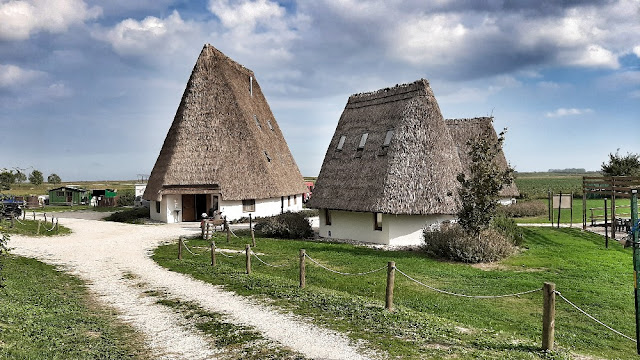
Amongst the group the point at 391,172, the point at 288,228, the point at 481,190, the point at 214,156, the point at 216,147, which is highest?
the point at 216,147

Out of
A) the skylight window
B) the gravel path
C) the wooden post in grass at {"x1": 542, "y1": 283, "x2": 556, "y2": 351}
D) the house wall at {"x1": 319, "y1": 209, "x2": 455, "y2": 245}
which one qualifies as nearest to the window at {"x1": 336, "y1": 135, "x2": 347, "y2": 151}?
the skylight window

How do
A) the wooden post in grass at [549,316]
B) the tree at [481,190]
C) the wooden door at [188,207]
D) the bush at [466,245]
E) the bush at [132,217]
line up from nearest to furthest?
the wooden post in grass at [549,316] → the bush at [466,245] → the tree at [481,190] → the bush at [132,217] → the wooden door at [188,207]

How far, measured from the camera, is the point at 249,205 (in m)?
37.6

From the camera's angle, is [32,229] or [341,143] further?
[32,229]

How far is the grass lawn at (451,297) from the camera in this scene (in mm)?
9320

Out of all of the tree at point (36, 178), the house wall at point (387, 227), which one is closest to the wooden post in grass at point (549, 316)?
the house wall at point (387, 227)

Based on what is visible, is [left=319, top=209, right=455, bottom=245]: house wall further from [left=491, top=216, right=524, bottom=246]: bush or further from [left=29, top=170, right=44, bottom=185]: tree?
[left=29, top=170, right=44, bottom=185]: tree

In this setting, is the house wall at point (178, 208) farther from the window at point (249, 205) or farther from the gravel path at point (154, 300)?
the gravel path at point (154, 300)

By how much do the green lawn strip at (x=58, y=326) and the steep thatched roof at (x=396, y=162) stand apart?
1433 cm

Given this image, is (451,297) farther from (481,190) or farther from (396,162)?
(396,162)

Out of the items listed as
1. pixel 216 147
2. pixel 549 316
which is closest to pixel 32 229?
pixel 216 147

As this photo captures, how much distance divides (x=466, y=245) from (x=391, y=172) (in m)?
6.08

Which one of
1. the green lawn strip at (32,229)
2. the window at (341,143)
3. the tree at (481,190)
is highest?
the window at (341,143)

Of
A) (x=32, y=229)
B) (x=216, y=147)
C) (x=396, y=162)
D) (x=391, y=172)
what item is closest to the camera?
(x=391, y=172)
